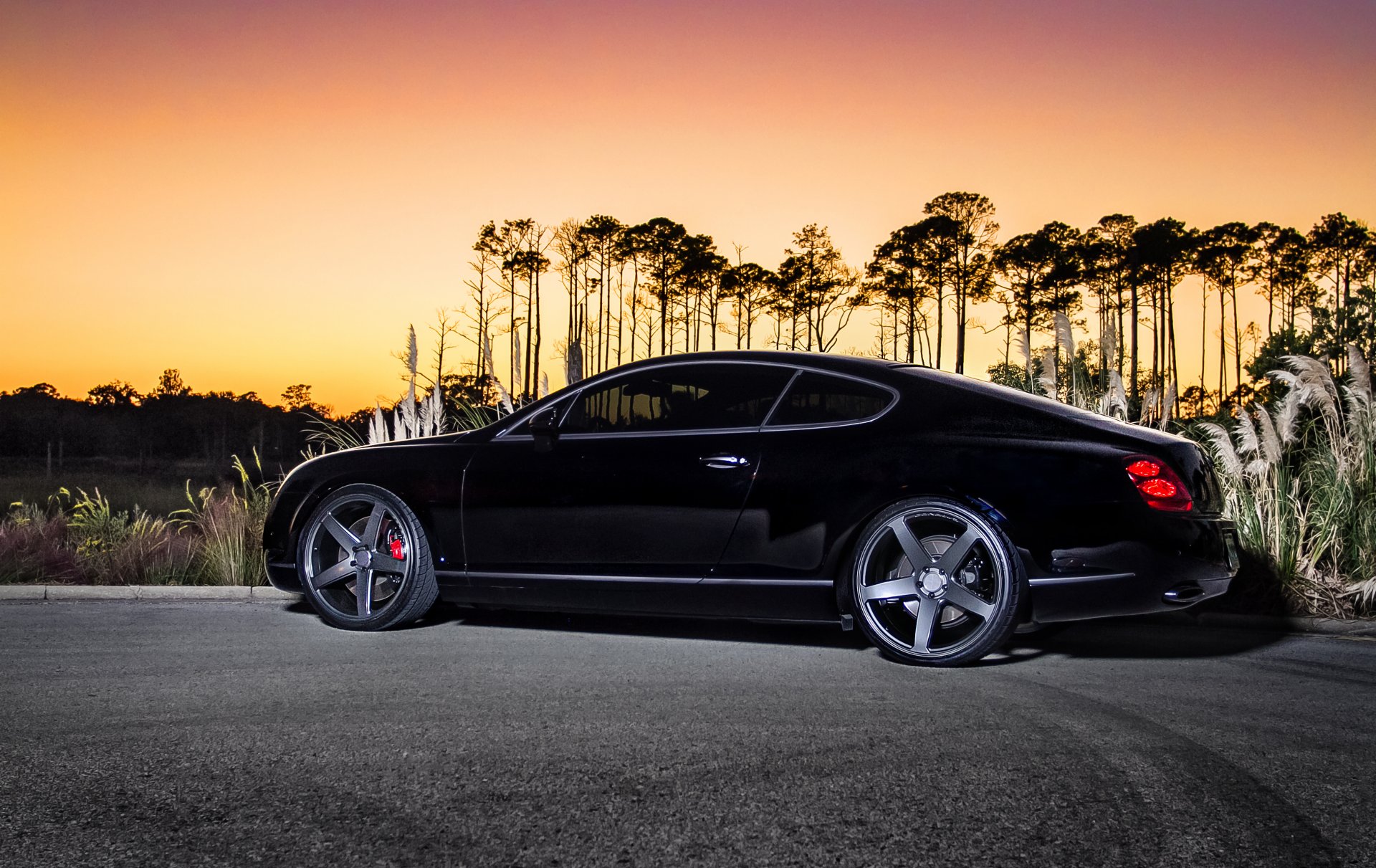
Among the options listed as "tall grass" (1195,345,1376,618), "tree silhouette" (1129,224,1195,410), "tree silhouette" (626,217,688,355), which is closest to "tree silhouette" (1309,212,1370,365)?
"tree silhouette" (1129,224,1195,410)

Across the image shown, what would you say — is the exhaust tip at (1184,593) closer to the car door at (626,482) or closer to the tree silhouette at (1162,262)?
the car door at (626,482)

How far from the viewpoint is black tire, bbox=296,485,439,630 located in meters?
6.21

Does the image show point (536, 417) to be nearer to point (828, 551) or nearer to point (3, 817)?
point (828, 551)

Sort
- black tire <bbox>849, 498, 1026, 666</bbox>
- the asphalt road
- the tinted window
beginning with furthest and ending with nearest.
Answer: the tinted window < black tire <bbox>849, 498, 1026, 666</bbox> < the asphalt road

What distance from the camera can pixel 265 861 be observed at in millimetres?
2744

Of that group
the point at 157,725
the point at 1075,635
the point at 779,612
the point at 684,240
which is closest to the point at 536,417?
the point at 779,612

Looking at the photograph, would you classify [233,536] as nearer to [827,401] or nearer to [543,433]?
[543,433]

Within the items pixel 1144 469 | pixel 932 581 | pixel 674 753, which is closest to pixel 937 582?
pixel 932 581

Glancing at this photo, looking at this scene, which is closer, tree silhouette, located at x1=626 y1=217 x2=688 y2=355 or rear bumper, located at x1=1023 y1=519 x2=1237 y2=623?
rear bumper, located at x1=1023 y1=519 x2=1237 y2=623

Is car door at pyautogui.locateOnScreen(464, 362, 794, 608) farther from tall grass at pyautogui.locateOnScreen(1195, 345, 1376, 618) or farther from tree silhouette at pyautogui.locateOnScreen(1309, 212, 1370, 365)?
tree silhouette at pyautogui.locateOnScreen(1309, 212, 1370, 365)

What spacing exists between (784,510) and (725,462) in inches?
15.0

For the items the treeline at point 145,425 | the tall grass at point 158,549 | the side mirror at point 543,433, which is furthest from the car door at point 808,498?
the treeline at point 145,425

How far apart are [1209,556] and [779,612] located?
193 centimetres

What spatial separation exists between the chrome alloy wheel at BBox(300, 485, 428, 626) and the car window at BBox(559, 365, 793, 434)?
116 cm
